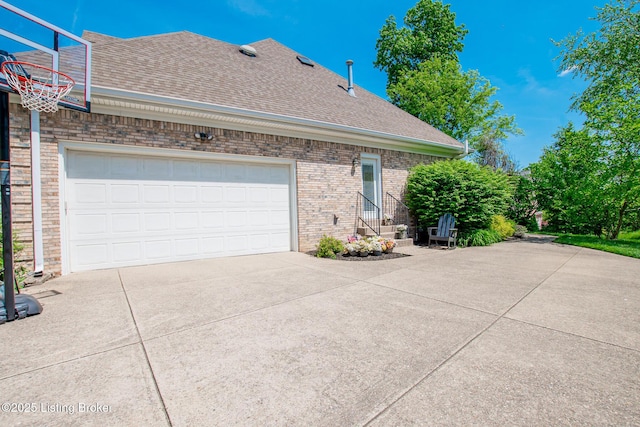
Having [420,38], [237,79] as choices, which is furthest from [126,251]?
[420,38]

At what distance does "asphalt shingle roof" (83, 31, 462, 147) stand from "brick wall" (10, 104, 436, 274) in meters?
0.65

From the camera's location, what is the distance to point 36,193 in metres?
4.79

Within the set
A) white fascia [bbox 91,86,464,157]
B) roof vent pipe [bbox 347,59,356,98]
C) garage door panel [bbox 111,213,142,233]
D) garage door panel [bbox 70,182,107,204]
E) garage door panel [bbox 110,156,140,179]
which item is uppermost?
roof vent pipe [bbox 347,59,356,98]

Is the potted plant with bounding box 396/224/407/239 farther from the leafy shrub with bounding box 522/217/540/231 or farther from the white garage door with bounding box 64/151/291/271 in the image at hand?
the leafy shrub with bounding box 522/217/540/231

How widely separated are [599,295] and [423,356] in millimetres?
3214

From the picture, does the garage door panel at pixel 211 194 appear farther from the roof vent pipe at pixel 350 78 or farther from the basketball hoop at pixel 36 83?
the roof vent pipe at pixel 350 78

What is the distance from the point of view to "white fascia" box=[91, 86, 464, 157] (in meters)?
5.22

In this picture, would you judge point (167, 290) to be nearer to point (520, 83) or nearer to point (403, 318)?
point (403, 318)

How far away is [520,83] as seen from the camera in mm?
18672

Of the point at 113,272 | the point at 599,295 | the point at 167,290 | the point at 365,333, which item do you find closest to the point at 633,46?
the point at 599,295

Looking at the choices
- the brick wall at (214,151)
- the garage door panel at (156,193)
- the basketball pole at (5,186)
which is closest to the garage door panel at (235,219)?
the garage door panel at (156,193)

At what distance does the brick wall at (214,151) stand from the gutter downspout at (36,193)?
79mm

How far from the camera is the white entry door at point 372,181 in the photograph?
912 centimetres

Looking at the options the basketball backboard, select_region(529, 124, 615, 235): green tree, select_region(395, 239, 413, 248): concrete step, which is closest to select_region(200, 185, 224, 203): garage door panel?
the basketball backboard
